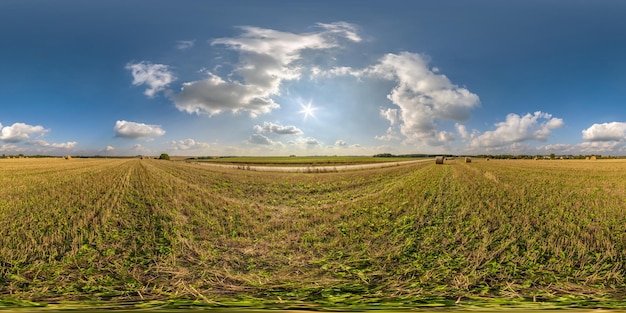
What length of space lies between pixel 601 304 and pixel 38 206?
12146 mm

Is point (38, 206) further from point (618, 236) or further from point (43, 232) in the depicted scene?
point (618, 236)

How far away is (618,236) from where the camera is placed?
20.6 ft

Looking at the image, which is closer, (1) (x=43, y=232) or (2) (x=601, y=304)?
(2) (x=601, y=304)

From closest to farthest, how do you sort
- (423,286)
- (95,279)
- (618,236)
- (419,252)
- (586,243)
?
(423,286) → (95,279) → (419,252) → (586,243) → (618,236)

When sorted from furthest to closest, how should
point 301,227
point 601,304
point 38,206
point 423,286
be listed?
1. point 38,206
2. point 301,227
3. point 423,286
4. point 601,304

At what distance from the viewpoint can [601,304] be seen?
3346 millimetres

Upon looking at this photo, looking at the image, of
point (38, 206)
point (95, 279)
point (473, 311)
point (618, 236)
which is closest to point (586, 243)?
point (618, 236)

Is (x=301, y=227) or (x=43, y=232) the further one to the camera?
(x=301, y=227)

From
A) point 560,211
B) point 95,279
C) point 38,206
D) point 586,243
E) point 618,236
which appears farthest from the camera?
point 38,206

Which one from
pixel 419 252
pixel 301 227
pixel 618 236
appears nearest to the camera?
pixel 419 252

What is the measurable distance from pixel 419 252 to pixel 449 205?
15.4 ft

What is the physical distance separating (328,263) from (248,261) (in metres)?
1.21

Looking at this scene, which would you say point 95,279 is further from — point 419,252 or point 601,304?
point 601,304

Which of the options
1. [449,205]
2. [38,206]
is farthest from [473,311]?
[38,206]
